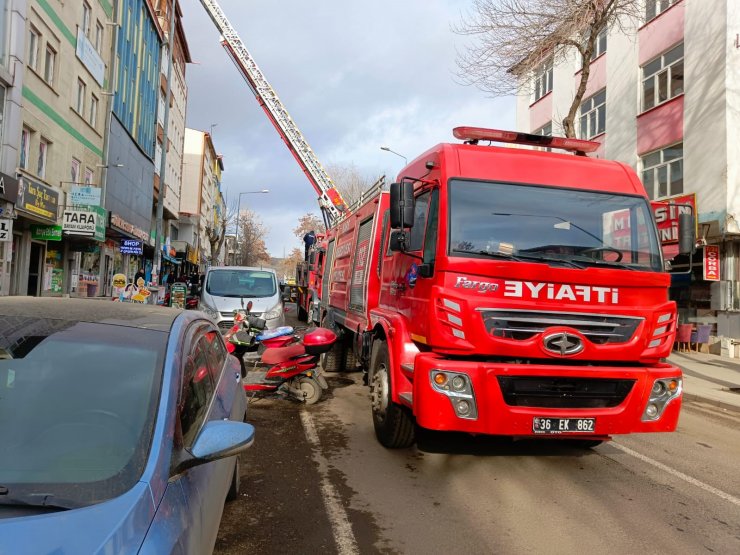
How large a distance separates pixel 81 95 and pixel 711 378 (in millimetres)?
21141

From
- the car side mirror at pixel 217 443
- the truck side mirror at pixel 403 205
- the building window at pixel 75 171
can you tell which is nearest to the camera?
the car side mirror at pixel 217 443

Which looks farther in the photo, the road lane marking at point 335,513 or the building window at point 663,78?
the building window at point 663,78

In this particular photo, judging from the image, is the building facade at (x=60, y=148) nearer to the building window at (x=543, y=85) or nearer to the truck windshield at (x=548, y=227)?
the truck windshield at (x=548, y=227)

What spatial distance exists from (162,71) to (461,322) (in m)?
34.9

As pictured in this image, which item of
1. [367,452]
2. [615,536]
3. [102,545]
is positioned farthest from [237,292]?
[102,545]

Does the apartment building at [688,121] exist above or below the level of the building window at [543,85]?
below

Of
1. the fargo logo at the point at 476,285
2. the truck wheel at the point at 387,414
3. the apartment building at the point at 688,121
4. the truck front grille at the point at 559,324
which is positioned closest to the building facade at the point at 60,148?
the truck wheel at the point at 387,414

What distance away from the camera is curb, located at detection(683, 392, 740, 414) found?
354 inches

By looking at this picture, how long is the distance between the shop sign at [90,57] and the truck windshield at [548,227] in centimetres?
1856

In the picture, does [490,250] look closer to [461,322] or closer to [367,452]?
[461,322]

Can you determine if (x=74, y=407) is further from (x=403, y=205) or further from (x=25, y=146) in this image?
(x=25, y=146)

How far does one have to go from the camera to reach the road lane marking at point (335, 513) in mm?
3488

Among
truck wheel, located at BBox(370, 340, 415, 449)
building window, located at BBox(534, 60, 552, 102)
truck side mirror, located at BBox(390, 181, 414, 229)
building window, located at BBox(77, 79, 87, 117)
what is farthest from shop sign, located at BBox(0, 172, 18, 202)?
building window, located at BBox(534, 60, 552, 102)

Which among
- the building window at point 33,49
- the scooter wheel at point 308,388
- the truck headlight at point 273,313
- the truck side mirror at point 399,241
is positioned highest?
the building window at point 33,49
